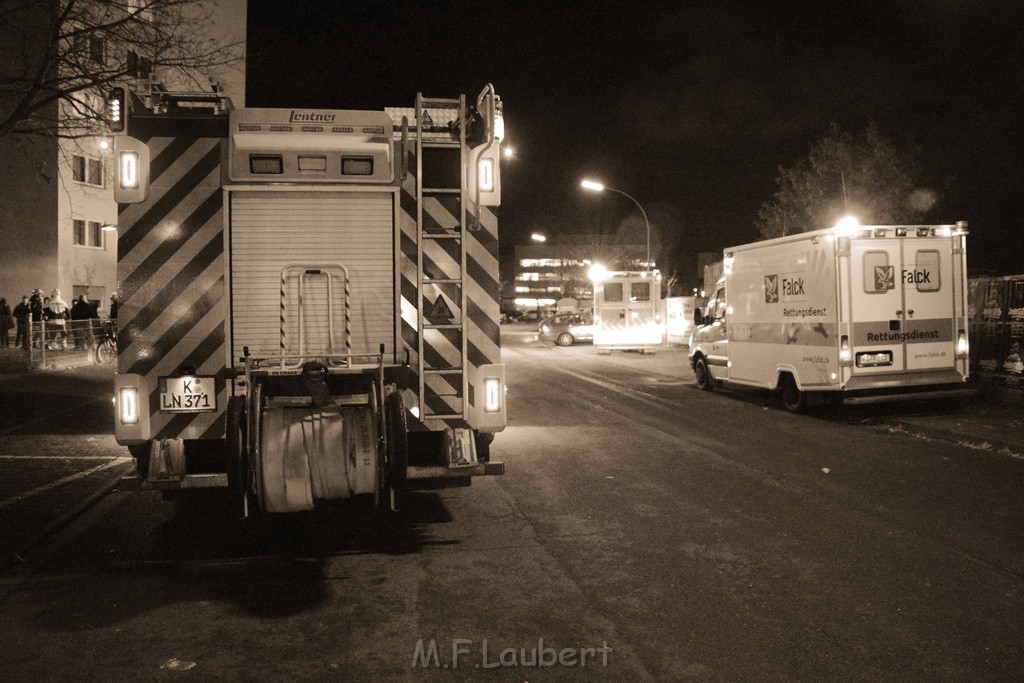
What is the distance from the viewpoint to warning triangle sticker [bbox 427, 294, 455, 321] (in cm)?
632

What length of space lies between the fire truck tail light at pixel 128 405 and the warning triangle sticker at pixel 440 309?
2130 mm

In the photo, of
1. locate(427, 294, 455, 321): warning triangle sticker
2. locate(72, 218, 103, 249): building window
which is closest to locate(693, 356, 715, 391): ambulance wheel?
locate(427, 294, 455, 321): warning triangle sticker

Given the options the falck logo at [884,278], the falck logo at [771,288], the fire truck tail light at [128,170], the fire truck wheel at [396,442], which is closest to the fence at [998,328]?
the falck logo at [884,278]

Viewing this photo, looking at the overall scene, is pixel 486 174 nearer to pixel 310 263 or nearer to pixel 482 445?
pixel 310 263

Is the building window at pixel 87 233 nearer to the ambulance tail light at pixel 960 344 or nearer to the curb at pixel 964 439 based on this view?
the curb at pixel 964 439

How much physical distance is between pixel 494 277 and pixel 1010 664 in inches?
158

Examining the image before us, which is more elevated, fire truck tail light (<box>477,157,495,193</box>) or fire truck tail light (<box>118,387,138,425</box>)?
fire truck tail light (<box>477,157,495,193</box>)

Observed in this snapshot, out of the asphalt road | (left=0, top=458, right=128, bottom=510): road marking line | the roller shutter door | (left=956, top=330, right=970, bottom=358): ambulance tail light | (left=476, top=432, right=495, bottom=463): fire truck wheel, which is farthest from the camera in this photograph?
(left=956, top=330, right=970, bottom=358): ambulance tail light

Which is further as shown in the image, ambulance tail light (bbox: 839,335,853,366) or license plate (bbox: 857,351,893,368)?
license plate (bbox: 857,351,893,368)

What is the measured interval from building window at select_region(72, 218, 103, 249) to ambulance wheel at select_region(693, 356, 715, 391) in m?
31.0

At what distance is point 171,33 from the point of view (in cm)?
1404

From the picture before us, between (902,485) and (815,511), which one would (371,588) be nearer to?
(815,511)

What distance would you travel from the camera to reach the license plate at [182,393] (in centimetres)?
606

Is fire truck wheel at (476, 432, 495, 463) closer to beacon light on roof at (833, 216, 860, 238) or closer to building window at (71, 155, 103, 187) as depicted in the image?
beacon light on roof at (833, 216, 860, 238)
